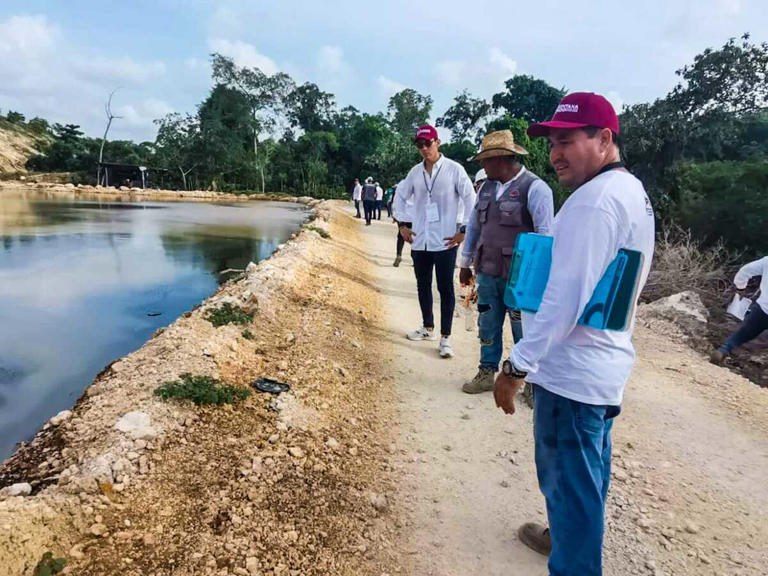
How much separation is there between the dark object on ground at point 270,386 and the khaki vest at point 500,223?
1808 millimetres

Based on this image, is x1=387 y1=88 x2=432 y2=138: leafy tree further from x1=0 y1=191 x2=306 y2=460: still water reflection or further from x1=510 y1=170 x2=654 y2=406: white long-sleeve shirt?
x1=510 y1=170 x2=654 y2=406: white long-sleeve shirt

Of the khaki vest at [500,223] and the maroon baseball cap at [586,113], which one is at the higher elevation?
the maroon baseball cap at [586,113]

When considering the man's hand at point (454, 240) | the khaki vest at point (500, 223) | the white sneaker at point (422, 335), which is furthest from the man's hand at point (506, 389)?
the white sneaker at point (422, 335)

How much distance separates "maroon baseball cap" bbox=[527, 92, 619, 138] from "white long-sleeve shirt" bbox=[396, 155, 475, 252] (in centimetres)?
289

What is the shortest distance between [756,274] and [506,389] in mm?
4980

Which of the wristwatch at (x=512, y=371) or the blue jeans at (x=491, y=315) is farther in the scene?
the blue jeans at (x=491, y=315)

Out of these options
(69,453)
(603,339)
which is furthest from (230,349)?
(603,339)

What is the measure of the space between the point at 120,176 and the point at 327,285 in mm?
48767

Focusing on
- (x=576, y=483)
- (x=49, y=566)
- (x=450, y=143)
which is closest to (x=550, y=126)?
(x=576, y=483)

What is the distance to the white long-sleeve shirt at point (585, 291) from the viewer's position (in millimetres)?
1566

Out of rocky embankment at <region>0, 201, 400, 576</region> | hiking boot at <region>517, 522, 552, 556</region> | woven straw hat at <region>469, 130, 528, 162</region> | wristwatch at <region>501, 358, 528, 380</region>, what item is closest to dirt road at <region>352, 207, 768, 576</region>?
hiking boot at <region>517, 522, 552, 556</region>

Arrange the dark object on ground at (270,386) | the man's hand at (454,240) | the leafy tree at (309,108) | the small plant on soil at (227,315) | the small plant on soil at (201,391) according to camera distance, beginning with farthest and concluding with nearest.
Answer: the leafy tree at (309,108)
the small plant on soil at (227,315)
the man's hand at (454,240)
the dark object on ground at (270,386)
the small plant on soil at (201,391)

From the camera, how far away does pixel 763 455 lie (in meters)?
3.33

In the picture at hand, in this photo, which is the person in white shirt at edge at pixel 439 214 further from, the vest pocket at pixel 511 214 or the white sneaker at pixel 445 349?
the vest pocket at pixel 511 214
